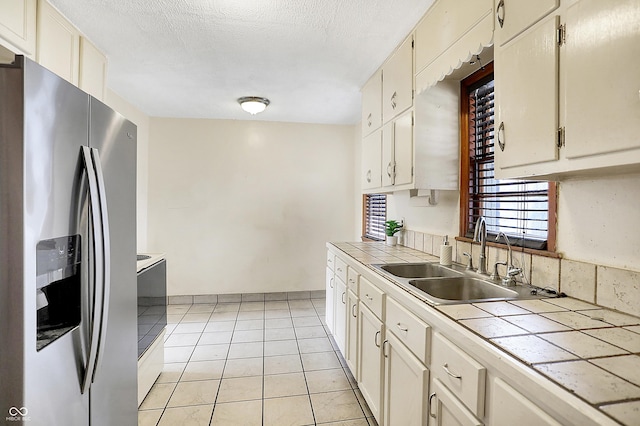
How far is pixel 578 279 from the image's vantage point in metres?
1.30

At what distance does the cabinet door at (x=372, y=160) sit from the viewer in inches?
106

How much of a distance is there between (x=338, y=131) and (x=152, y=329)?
3395mm

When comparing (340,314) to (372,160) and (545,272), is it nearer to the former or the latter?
(372,160)

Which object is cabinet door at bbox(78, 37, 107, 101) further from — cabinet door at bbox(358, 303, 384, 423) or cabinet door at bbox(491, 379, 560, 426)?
cabinet door at bbox(491, 379, 560, 426)

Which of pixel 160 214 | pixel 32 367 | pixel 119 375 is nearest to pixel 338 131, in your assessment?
pixel 160 214

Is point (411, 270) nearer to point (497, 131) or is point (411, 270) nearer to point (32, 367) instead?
point (497, 131)

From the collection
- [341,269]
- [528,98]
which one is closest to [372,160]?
[341,269]

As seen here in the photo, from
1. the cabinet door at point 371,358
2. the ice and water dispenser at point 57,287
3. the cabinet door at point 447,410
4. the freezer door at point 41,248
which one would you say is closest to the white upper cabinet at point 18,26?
the freezer door at point 41,248

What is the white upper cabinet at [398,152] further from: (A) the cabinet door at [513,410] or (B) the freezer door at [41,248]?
(B) the freezer door at [41,248]

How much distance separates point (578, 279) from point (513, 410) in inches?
30.6

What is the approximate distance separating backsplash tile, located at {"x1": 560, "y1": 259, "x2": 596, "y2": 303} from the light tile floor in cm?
135

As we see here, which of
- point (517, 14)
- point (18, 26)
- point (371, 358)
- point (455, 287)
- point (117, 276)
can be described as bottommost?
point (371, 358)

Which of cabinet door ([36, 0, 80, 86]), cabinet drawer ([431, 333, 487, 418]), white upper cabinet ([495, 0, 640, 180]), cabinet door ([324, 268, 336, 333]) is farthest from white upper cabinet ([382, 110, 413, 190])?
cabinet door ([36, 0, 80, 86])

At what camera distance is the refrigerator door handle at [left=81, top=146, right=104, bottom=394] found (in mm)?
1158
